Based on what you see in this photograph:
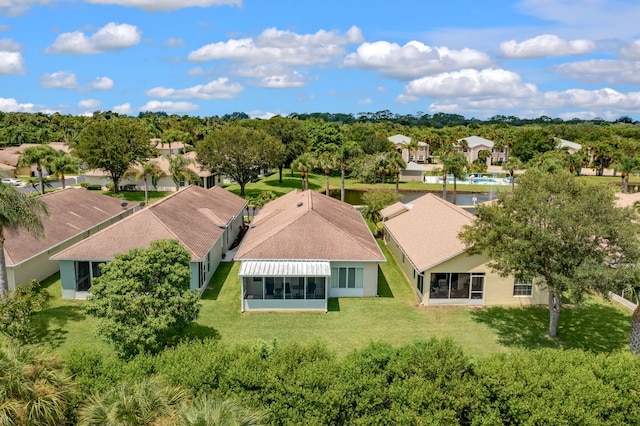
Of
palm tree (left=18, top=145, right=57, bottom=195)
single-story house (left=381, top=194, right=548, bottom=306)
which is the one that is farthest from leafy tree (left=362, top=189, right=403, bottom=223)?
palm tree (left=18, top=145, right=57, bottom=195)

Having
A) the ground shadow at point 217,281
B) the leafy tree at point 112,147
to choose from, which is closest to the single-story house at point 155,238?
the ground shadow at point 217,281

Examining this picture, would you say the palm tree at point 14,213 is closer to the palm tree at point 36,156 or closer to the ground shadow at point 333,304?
the ground shadow at point 333,304

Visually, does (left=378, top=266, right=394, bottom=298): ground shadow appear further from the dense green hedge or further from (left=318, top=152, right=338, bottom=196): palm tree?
(left=318, top=152, right=338, bottom=196): palm tree

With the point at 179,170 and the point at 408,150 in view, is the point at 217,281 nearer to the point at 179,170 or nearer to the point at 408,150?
the point at 179,170

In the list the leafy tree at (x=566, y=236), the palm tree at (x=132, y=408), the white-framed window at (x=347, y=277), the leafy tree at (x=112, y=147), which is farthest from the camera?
the leafy tree at (x=112, y=147)

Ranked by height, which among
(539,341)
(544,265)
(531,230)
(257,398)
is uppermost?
(531,230)

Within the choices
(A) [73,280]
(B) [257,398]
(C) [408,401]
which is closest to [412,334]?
(C) [408,401]

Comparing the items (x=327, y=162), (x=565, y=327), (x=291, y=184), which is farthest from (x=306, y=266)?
(x=291, y=184)

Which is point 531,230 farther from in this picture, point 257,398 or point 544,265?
point 257,398
